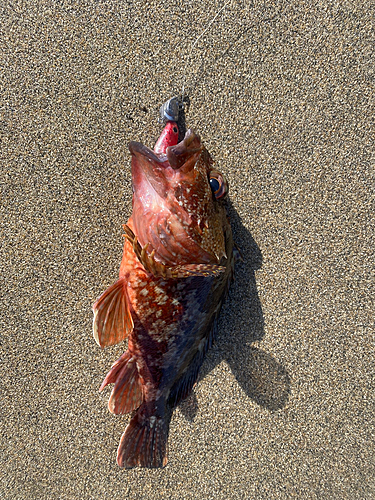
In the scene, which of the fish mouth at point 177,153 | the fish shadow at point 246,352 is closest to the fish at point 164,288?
the fish mouth at point 177,153

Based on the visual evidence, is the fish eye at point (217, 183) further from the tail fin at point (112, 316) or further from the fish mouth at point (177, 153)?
the tail fin at point (112, 316)

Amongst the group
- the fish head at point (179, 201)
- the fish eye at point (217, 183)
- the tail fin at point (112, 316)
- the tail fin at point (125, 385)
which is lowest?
the tail fin at point (125, 385)

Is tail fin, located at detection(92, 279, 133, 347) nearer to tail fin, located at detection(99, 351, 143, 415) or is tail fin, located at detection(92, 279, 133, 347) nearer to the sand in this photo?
tail fin, located at detection(99, 351, 143, 415)

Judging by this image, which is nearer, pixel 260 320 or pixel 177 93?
pixel 177 93

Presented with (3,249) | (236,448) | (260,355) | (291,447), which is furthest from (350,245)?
(3,249)

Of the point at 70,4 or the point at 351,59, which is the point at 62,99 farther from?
the point at 351,59
